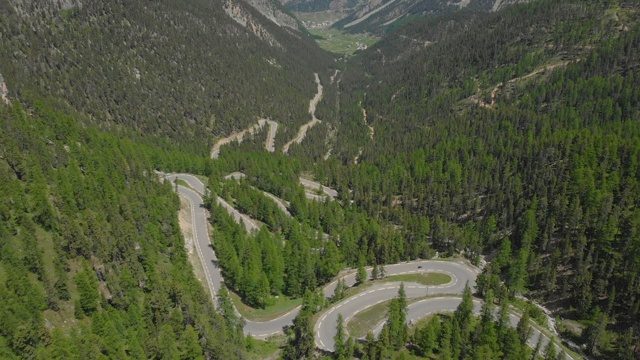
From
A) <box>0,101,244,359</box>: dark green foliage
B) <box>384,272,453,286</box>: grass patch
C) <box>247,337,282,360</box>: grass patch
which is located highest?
<box>0,101,244,359</box>: dark green foliage

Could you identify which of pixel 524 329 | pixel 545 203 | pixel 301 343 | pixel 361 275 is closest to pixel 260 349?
pixel 301 343

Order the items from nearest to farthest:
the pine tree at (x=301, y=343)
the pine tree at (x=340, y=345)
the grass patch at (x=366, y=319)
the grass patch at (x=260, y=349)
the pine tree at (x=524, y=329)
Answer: the pine tree at (x=340, y=345) → the pine tree at (x=301, y=343) → the pine tree at (x=524, y=329) → the grass patch at (x=260, y=349) → the grass patch at (x=366, y=319)

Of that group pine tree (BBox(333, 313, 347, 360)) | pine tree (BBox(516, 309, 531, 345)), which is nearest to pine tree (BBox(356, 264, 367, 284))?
pine tree (BBox(333, 313, 347, 360))

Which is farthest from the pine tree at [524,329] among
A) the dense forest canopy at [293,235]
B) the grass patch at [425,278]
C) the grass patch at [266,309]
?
the grass patch at [266,309]

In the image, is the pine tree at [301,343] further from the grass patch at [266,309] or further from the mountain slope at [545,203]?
the mountain slope at [545,203]

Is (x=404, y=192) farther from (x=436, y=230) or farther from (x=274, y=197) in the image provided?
(x=274, y=197)

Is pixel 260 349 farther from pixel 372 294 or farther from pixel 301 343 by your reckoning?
pixel 372 294

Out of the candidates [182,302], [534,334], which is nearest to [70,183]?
[182,302]

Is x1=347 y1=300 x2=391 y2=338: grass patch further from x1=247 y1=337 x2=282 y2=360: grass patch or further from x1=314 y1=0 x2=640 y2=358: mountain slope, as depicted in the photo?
x1=314 y1=0 x2=640 y2=358: mountain slope
